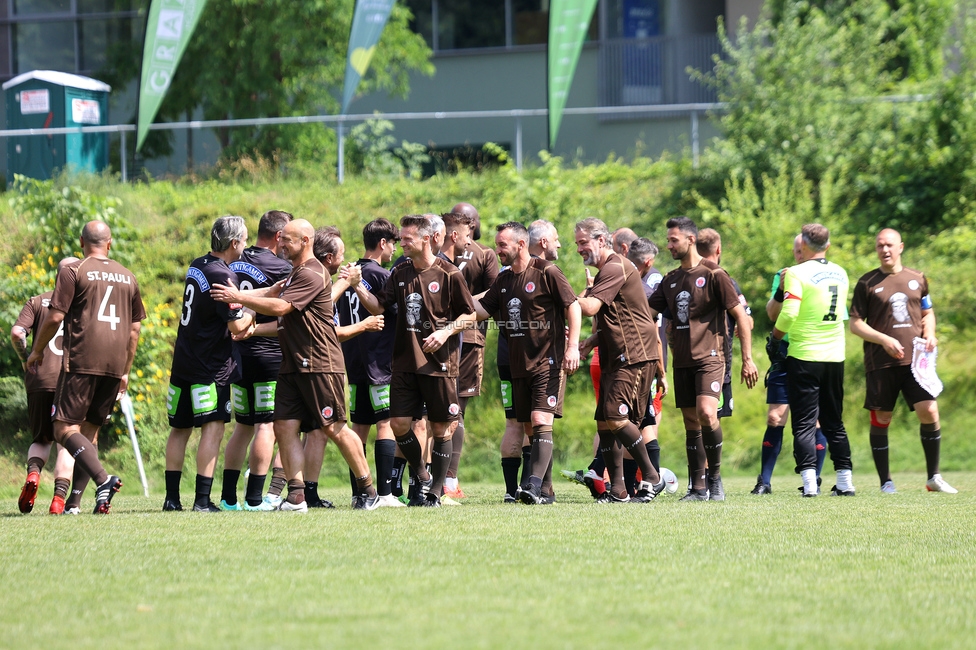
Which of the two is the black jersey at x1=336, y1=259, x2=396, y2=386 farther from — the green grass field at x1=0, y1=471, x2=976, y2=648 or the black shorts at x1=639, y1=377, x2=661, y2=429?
the black shorts at x1=639, y1=377, x2=661, y2=429

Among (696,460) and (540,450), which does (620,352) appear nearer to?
(540,450)

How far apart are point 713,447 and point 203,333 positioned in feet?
13.3

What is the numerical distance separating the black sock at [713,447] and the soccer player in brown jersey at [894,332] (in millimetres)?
1527

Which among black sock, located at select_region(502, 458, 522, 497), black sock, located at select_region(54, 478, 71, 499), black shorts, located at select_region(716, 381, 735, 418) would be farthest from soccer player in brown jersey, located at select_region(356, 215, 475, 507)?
black shorts, located at select_region(716, 381, 735, 418)

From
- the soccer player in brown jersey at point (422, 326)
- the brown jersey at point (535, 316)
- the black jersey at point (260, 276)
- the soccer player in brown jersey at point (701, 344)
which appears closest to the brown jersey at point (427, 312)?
the soccer player in brown jersey at point (422, 326)

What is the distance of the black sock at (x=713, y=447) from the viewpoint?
9.12m

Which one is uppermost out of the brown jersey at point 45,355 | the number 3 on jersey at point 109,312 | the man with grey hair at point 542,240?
the man with grey hair at point 542,240

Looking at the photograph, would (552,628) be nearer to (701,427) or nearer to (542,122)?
(701,427)

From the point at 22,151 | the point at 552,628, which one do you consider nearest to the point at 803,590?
the point at 552,628

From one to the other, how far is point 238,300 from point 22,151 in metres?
13.6

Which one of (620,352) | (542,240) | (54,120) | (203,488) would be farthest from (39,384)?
(54,120)

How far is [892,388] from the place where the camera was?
9.71m

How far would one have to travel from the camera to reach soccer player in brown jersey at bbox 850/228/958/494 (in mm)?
9641

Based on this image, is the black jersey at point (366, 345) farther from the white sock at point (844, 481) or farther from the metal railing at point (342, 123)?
the metal railing at point (342, 123)
